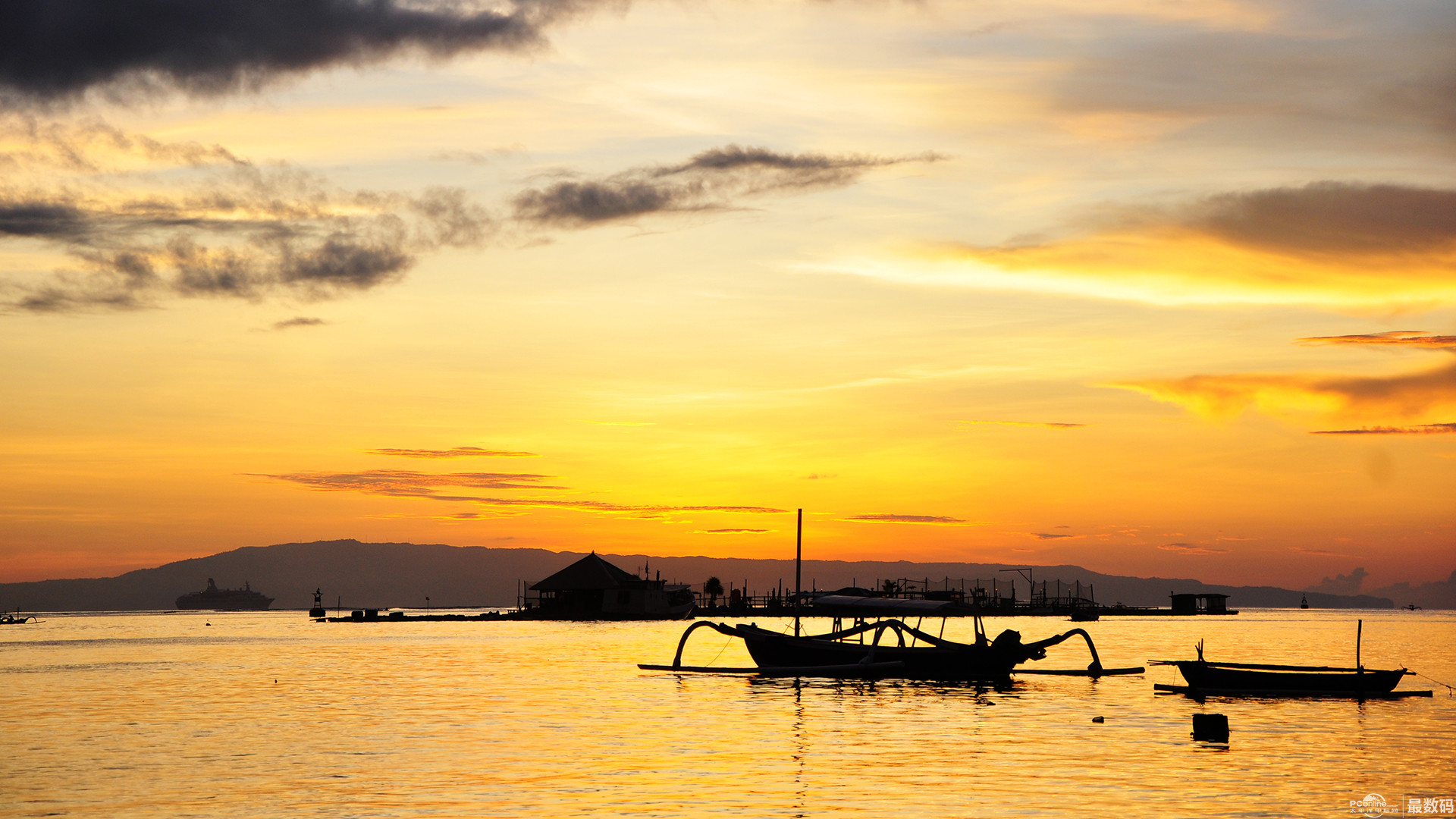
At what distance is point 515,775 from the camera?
98.4 feet

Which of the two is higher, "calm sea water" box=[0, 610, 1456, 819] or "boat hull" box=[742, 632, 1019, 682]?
"boat hull" box=[742, 632, 1019, 682]

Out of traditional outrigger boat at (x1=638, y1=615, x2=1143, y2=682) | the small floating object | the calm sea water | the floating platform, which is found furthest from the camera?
the floating platform

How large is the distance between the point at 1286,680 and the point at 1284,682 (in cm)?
15

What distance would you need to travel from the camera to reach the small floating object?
36656mm

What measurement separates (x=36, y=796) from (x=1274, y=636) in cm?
13132

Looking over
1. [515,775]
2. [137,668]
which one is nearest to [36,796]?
[515,775]

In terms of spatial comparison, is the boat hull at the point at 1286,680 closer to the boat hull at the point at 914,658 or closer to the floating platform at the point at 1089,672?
the floating platform at the point at 1089,672

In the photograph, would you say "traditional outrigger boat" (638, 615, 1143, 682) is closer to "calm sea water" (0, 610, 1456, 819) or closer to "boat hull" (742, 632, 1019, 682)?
"boat hull" (742, 632, 1019, 682)

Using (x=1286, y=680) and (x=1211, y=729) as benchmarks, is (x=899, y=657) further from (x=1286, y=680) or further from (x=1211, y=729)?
(x=1211, y=729)

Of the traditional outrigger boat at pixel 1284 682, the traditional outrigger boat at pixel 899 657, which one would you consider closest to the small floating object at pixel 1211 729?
the traditional outrigger boat at pixel 1284 682

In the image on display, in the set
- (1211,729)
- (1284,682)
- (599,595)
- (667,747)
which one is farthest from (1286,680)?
(599,595)

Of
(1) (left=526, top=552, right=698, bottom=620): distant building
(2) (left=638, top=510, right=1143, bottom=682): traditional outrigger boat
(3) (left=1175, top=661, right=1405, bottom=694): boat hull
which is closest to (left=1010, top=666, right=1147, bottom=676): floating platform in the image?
(2) (left=638, top=510, right=1143, bottom=682): traditional outrigger boat

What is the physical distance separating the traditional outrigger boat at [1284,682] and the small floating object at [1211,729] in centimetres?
1484

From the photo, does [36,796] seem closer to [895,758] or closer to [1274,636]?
[895,758]
